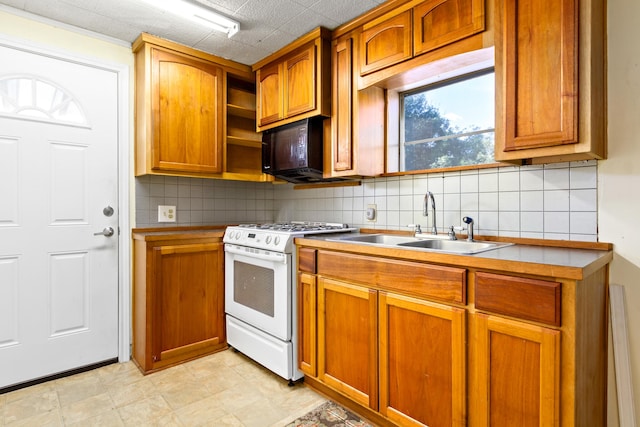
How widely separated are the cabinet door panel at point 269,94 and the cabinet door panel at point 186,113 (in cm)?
31

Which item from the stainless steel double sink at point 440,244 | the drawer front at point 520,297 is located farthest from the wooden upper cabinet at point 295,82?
the drawer front at point 520,297

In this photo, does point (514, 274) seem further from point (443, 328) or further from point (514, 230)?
point (514, 230)

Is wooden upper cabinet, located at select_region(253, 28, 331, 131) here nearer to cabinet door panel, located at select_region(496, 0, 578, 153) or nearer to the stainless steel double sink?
the stainless steel double sink

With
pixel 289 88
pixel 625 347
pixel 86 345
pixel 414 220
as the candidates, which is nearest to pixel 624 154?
pixel 625 347

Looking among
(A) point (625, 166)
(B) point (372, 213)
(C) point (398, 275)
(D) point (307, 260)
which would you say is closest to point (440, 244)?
(C) point (398, 275)

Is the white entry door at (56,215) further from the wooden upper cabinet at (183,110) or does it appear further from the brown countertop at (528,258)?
the brown countertop at (528,258)

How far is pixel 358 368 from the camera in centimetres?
176

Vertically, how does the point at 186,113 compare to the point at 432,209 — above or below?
above

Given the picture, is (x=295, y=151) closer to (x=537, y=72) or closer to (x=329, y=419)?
(x=537, y=72)

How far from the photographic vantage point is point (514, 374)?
1.22 m

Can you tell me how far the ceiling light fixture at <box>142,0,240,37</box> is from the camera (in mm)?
1961

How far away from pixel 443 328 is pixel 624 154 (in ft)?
3.50

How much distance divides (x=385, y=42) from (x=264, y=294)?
5.62 ft

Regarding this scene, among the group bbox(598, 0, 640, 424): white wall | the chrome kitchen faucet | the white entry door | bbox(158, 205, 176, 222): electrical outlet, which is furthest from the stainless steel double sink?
the white entry door
